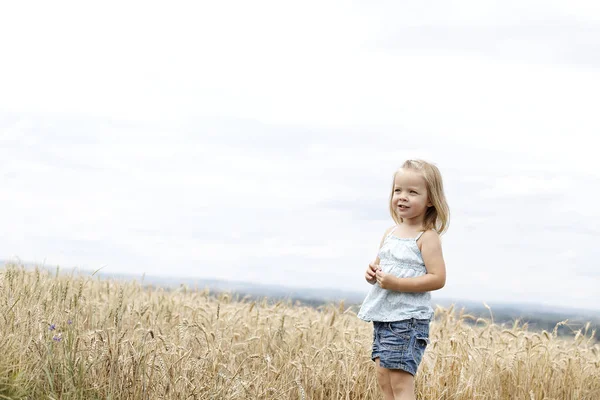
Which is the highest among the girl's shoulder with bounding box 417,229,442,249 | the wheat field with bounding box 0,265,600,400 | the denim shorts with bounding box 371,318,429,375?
the girl's shoulder with bounding box 417,229,442,249

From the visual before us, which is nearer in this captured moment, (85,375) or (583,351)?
(85,375)

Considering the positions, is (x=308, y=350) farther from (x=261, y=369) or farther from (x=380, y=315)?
(x=380, y=315)

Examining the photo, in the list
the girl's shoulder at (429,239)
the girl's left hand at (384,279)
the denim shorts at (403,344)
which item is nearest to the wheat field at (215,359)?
the denim shorts at (403,344)

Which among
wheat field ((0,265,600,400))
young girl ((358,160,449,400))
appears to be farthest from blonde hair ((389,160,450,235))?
wheat field ((0,265,600,400))

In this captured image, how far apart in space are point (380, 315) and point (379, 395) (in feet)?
3.92

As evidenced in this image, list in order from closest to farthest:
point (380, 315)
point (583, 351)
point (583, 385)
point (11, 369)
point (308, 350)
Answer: point (11, 369)
point (380, 315)
point (308, 350)
point (583, 385)
point (583, 351)

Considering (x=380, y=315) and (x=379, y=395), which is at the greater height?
(x=380, y=315)

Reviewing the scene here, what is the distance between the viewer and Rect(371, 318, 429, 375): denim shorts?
4281 millimetres

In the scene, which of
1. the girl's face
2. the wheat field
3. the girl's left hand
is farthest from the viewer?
the girl's face

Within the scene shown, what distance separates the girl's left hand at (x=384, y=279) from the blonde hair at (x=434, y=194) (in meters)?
0.44

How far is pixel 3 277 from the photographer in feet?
19.5

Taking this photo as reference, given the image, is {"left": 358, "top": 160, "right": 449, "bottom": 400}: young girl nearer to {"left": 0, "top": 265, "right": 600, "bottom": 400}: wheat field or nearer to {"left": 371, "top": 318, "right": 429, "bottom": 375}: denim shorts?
{"left": 371, "top": 318, "right": 429, "bottom": 375}: denim shorts

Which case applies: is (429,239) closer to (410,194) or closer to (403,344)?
(410,194)

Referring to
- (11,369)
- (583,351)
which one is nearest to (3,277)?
(11,369)
